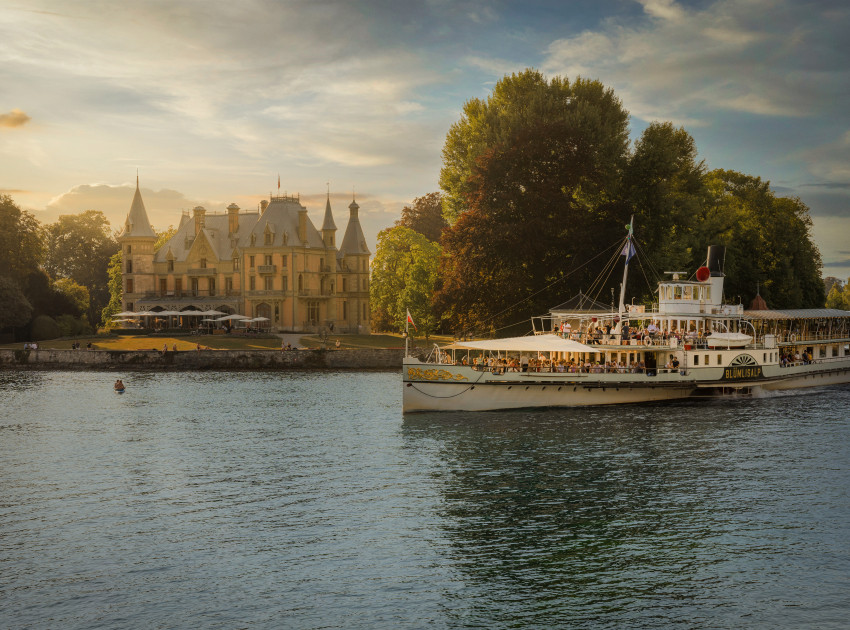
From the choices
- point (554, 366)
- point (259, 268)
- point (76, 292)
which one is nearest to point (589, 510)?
point (554, 366)

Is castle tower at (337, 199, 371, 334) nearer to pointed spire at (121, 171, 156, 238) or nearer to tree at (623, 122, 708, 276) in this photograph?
pointed spire at (121, 171, 156, 238)

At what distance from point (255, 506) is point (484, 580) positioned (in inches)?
407

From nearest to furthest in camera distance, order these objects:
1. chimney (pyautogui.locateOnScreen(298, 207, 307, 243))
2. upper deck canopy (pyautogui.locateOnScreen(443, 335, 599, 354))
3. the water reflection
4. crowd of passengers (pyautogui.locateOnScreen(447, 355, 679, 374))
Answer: the water reflection, crowd of passengers (pyautogui.locateOnScreen(447, 355, 679, 374)), upper deck canopy (pyautogui.locateOnScreen(443, 335, 599, 354)), chimney (pyautogui.locateOnScreen(298, 207, 307, 243))

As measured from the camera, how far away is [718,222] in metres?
88.4

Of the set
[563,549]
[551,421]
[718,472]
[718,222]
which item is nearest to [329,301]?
[718,222]

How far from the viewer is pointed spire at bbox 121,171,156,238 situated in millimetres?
124188

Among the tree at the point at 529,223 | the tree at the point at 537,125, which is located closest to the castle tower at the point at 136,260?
the tree at the point at 537,125

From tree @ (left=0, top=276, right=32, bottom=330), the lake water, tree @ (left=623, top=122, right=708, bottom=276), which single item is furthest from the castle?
the lake water

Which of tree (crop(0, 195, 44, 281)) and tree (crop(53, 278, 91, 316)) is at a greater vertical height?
tree (crop(0, 195, 44, 281))

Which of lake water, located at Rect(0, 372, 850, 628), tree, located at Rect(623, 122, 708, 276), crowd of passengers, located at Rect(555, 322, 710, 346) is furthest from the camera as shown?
tree, located at Rect(623, 122, 708, 276)

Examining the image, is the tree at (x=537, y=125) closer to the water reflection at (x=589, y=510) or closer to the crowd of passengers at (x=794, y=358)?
the crowd of passengers at (x=794, y=358)

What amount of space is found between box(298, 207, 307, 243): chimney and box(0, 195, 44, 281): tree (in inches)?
1415

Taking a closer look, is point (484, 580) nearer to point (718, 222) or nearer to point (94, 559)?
point (94, 559)

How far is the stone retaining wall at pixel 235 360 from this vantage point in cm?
8631
